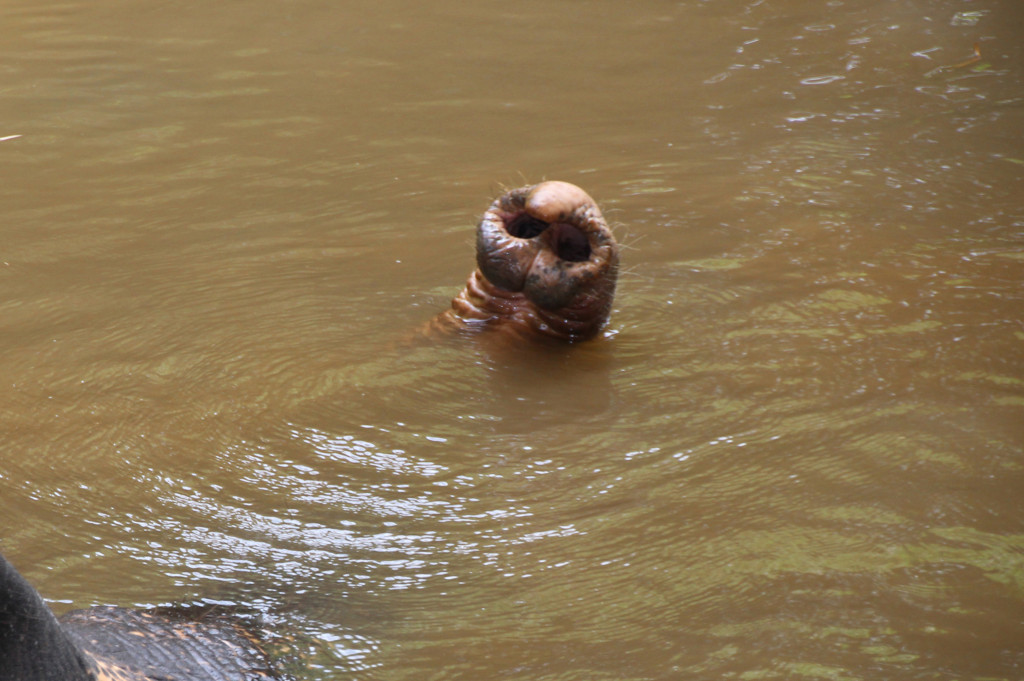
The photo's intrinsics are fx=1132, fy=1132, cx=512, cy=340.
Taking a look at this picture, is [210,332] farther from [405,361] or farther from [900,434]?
[900,434]

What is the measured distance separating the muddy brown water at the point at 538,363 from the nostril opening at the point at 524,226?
39 centimetres

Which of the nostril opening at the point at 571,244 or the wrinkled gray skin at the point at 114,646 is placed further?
the nostril opening at the point at 571,244

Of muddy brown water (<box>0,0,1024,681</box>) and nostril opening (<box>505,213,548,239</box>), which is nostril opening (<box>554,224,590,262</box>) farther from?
muddy brown water (<box>0,0,1024,681</box>)

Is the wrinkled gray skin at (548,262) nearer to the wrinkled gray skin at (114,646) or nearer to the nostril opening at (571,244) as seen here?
the nostril opening at (571,244)

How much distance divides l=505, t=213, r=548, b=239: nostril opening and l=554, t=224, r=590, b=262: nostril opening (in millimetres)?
74

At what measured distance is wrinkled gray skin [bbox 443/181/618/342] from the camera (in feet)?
11.3

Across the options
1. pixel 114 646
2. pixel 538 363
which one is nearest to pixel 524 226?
pixel 538 363

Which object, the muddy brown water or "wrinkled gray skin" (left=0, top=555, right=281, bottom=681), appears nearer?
"wrinkled gray skin" (left=0, top=555, right=281, bottom=681)

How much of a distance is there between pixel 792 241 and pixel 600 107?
2.02 meters

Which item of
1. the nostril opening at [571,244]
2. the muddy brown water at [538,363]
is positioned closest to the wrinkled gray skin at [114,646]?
the muddy brown water at [538,363]

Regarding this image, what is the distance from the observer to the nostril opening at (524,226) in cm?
365

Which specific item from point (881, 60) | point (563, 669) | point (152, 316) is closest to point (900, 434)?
point (563, 669)

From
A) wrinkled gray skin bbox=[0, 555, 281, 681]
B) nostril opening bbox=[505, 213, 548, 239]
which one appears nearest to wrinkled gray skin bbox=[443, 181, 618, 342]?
nostril opening bbox=[505, 213, 548, 239]

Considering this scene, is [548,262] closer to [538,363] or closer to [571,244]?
[571,244]
